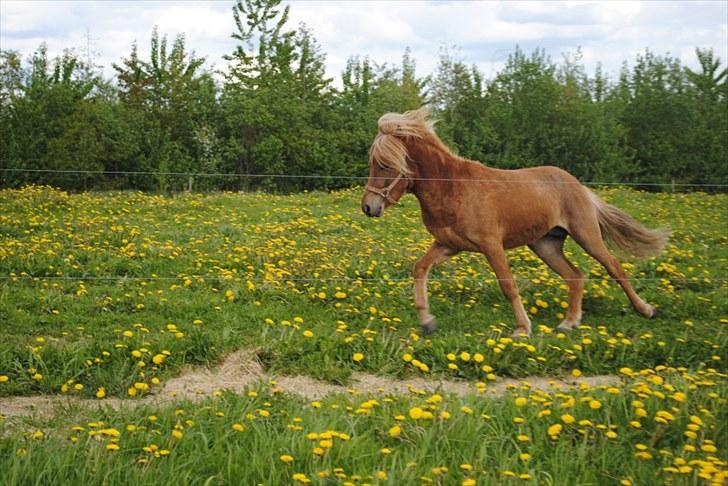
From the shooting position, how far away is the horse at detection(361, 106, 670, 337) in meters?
7.68

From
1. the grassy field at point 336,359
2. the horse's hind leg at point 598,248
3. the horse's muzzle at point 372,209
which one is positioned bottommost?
the grassy field at point 336,359

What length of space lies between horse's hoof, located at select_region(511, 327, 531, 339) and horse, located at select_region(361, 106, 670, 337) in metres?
0.01

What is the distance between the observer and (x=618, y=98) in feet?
111

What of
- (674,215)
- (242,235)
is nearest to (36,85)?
(242,235)

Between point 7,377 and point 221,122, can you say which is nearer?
point 7,377

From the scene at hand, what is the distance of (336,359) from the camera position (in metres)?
6.92

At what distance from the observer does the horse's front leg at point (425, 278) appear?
308 inches

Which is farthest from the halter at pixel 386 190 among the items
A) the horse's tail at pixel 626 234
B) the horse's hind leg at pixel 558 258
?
the horse's tail at pixel 626 234

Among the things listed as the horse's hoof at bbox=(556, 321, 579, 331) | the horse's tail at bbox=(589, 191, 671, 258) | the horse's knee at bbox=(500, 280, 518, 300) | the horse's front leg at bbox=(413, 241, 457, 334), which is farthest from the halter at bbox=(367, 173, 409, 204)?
the horse's tail at bbox=(589, 191, 671, 258)

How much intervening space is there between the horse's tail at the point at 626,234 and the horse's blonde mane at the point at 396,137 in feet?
7.15

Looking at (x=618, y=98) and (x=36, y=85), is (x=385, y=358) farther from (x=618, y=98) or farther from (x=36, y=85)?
(x=618, y=98)

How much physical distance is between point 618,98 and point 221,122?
56.0 feet

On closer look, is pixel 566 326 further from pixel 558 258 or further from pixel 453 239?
pixel 453 239

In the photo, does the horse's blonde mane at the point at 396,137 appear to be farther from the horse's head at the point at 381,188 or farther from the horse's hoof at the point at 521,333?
the horse's hoof at the point at 521,333
